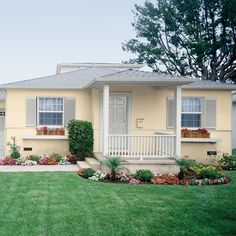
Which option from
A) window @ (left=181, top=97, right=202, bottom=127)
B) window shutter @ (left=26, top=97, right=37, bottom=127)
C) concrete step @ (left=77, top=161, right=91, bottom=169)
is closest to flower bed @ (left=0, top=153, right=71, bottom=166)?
concrete step @ (left=77, top=161, right=91, bottom=169)

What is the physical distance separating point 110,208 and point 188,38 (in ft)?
77.3

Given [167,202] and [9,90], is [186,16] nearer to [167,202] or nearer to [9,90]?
[9,90]

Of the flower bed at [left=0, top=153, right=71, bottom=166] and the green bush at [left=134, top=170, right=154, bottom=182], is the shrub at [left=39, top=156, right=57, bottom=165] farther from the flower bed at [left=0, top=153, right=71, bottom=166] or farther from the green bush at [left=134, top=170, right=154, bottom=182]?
the green bush at [left=134, top=170, right=154, bottom=182]

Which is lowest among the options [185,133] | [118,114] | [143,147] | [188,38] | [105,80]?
[143,147]

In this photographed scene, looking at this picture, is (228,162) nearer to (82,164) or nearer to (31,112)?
(82,164)

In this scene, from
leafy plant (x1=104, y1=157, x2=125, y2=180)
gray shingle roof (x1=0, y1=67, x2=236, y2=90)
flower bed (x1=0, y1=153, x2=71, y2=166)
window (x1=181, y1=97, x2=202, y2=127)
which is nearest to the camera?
leafy plant (x1=104, y1=157, x2=125, y2=180)

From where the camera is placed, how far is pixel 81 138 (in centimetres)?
1564

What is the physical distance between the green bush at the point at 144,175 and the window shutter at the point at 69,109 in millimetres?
5616

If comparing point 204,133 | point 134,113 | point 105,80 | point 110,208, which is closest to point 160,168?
point 105,80

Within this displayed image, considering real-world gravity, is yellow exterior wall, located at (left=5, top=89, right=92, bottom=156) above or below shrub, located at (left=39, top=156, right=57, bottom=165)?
above

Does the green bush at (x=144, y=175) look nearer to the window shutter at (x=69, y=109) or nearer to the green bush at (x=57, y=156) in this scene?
the green bush at (x=57, y=156)

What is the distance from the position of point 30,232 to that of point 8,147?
1058 centimetres

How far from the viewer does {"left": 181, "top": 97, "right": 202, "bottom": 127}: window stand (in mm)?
16891

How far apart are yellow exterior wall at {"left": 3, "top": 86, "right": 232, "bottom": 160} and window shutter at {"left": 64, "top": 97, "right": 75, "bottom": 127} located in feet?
0.62
